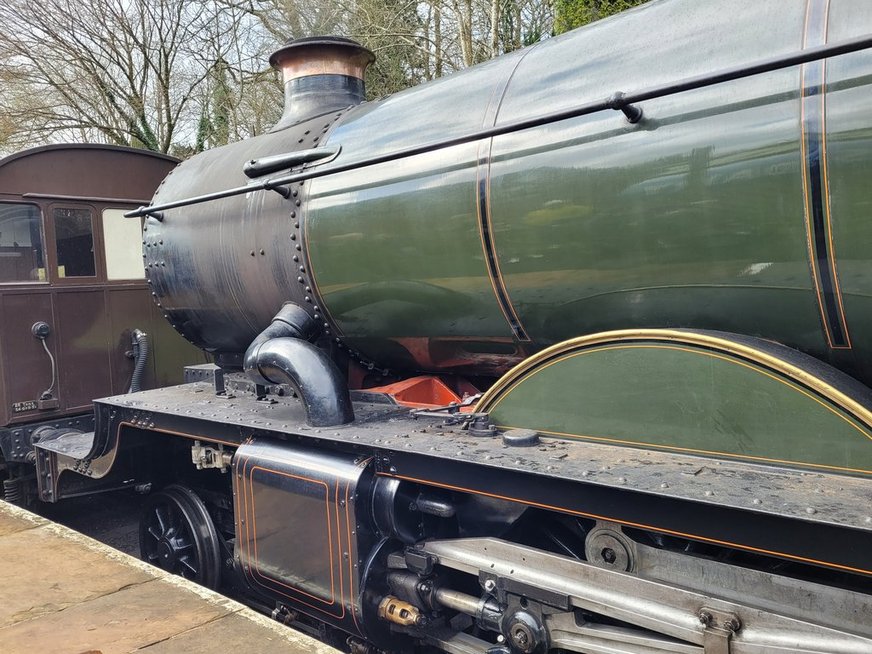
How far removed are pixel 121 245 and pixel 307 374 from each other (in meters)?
3.73

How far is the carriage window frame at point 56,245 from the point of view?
5.41 meters

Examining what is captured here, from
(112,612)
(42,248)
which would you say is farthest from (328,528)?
(42,248)

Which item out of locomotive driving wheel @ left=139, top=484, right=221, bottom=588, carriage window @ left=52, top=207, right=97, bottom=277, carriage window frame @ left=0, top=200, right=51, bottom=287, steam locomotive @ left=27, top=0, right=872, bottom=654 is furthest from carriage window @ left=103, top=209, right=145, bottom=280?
steam locomotive @ left=27, top=0, right=872, bottom=654

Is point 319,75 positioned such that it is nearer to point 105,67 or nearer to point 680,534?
point 680,534

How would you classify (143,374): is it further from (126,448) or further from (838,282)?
(838,282)

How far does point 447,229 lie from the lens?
256cm

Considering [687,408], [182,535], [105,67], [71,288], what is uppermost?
[105,67]

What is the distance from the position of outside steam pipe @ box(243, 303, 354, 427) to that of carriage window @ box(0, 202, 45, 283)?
3207mm

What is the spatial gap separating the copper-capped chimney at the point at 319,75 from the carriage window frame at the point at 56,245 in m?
2.57

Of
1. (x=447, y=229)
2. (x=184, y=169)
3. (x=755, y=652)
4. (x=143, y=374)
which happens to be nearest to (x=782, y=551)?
(x=755, y=652)

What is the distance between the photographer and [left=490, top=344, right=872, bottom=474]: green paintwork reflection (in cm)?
172

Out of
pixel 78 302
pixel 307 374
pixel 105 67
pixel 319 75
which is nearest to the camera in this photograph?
pixel 307 374

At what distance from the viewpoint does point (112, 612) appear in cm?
291

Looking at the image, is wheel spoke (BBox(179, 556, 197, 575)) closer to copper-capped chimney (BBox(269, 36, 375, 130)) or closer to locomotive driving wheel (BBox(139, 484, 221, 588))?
locomotive driving wheel (BBox(139, 484, 221, 588))
